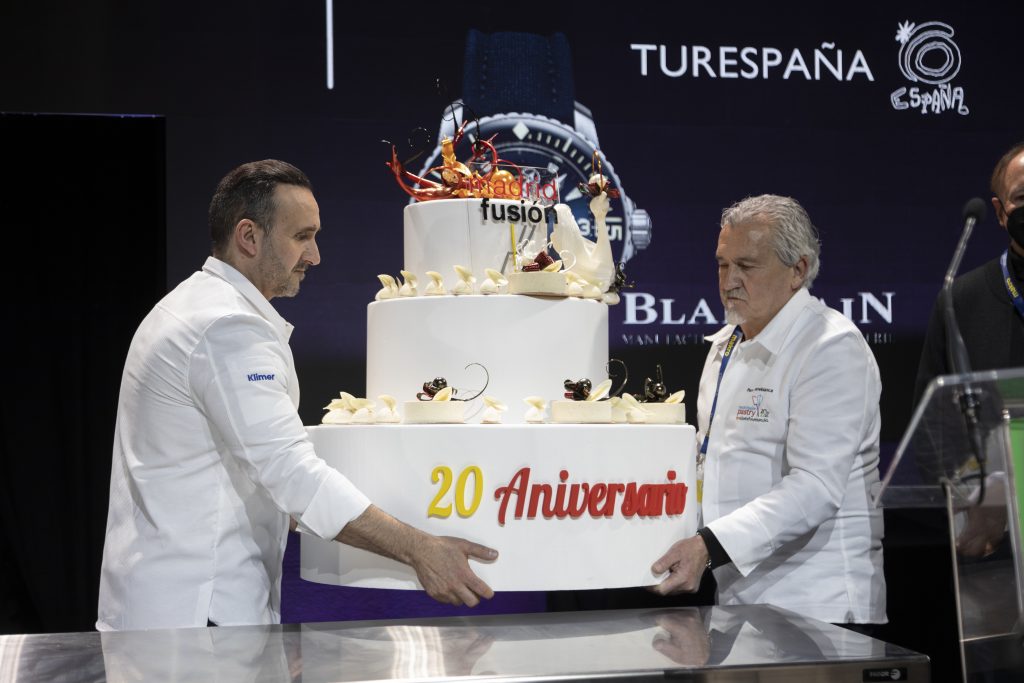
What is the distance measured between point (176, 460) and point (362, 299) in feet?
7.20

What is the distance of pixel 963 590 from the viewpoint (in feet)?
5.33

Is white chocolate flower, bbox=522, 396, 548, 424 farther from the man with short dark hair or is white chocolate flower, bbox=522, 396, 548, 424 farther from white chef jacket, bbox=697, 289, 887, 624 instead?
white chef jacket, bbox=697, 289, 887, 624

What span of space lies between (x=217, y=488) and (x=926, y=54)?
4.04m

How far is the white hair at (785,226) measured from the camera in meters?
3.12

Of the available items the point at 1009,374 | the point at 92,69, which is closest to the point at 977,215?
the point at 1009,374

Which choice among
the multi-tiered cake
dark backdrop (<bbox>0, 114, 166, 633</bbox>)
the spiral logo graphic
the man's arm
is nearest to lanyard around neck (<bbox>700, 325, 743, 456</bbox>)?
the multi-tiered cake

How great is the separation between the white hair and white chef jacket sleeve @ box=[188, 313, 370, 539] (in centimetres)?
148

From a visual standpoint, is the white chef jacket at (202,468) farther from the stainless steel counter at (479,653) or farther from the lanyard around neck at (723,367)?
the lanyard around neck at (723,367)

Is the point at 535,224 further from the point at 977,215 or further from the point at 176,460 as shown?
the point at 977,215

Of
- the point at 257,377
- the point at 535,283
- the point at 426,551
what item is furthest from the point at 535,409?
the point at 257,377

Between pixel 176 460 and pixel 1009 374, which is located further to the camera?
pixel 176 460

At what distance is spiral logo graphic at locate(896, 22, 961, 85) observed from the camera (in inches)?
197

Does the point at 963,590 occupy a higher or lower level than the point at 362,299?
lower

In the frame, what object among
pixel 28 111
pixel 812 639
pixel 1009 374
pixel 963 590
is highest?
pixel 28 111
